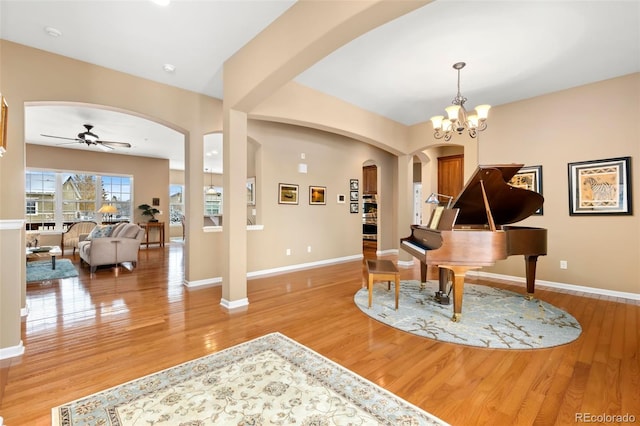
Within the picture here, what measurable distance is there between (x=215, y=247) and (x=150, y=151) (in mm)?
5577

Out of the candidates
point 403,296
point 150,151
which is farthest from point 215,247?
point 150,151

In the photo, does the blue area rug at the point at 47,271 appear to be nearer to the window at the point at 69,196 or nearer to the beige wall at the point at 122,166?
the window at the point at 69,196

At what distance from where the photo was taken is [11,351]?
2.29 metres

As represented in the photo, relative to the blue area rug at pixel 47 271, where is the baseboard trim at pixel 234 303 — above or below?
below

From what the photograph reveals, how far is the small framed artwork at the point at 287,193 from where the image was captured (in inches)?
217

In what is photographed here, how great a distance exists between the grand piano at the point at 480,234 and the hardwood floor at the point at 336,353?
2.57 feet

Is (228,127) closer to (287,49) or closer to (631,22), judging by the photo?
(287,49)

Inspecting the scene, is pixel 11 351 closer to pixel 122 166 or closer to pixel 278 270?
pixel 278 270

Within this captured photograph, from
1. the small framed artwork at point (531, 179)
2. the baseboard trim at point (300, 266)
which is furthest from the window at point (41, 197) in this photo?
the small framed artwork at point (531, 179)

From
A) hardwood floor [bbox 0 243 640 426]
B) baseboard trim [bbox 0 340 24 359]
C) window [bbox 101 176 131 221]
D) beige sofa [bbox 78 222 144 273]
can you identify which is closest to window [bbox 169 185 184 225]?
window [bbox 101 176 131 221]

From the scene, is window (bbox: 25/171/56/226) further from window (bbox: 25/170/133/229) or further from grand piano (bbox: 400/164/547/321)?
grand piano (bbox: 400/164/547/321)

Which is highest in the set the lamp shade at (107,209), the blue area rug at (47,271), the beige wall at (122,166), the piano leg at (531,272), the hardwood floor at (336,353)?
the beige wall at (122,166)

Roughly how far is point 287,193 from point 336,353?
3704mm

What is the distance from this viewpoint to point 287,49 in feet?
8.77
